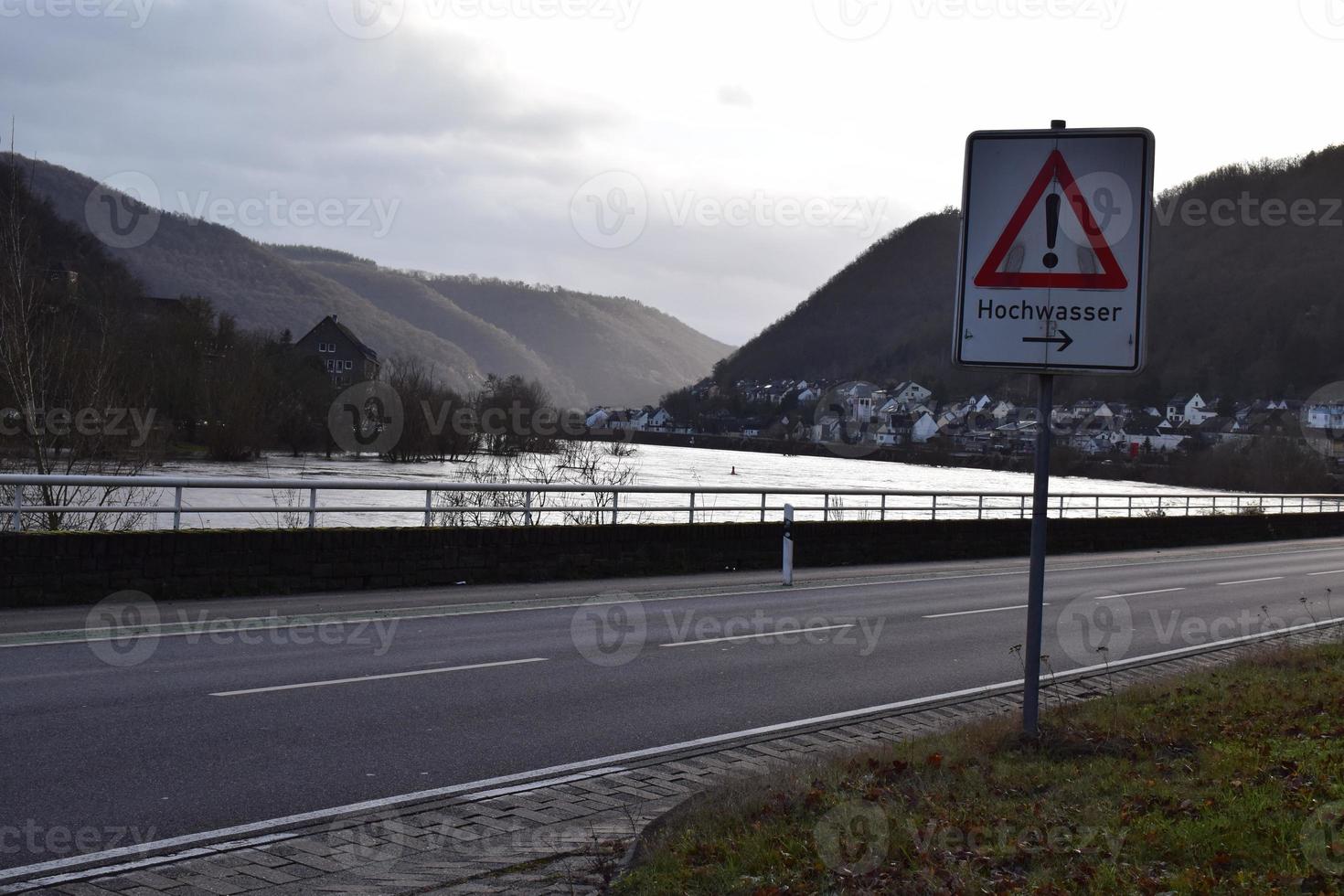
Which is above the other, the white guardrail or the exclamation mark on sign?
the exclamation mark on sign

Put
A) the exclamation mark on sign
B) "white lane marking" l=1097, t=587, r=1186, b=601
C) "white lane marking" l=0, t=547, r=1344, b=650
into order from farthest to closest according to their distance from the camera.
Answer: "white lane marking" l=1097, t=587, r=1186, b=601 < "white lane marking" l=0, t=547, r=1344, b=650 < the exclamation mark on sign

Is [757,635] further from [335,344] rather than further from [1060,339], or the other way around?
[335,344]

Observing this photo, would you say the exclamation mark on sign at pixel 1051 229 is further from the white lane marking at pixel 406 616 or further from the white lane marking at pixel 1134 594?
the white lane marking at pixel 1134 594

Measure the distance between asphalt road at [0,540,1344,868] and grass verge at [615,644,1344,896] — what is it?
2.01 meters

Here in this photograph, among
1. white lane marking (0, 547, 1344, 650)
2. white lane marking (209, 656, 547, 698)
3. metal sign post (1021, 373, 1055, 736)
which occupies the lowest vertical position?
white lane marking (0, 547, 1344, 650)

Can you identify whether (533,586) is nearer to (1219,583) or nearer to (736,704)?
(736,704)

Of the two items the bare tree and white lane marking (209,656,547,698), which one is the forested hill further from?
white lane marking (209,656,547,698)

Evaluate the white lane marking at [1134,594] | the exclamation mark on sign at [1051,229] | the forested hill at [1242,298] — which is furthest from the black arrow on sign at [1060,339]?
the forested hill at [1242,298]

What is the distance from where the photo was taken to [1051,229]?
22.8 ft

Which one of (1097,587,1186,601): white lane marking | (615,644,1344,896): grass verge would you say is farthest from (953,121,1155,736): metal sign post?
(1097,587,1186,601): white lane marking

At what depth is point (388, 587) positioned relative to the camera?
16.6 metres

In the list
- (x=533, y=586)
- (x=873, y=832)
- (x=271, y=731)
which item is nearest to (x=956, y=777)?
(x=873, y=832)

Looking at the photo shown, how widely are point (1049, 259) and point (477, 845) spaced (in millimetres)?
4253

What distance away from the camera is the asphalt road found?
21.9 ft
